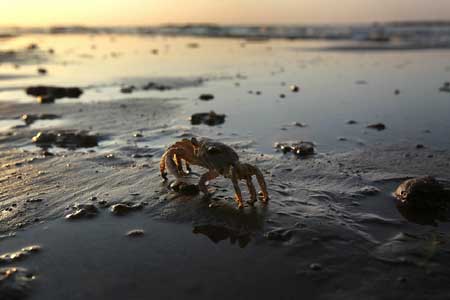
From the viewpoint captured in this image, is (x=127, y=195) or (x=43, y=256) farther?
(x=127, y=195)

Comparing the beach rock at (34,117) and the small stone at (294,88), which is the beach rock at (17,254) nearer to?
the beach rock at (34,117)

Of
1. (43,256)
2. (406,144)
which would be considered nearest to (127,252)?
(43,256)

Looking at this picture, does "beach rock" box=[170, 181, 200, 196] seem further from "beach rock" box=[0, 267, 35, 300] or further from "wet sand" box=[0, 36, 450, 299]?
"beach rock" box=[0, 267, 35, 300]

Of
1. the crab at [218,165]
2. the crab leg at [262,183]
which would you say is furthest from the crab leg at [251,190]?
the crab leg at [262,183]

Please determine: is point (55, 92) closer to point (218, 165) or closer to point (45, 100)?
point (45, 100)

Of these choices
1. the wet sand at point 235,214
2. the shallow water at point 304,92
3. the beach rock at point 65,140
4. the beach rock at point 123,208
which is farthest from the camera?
the shallow water at point 304,92

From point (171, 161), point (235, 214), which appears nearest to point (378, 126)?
point (171, 161)

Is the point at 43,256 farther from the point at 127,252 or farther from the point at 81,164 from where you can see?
the point at 81,164
